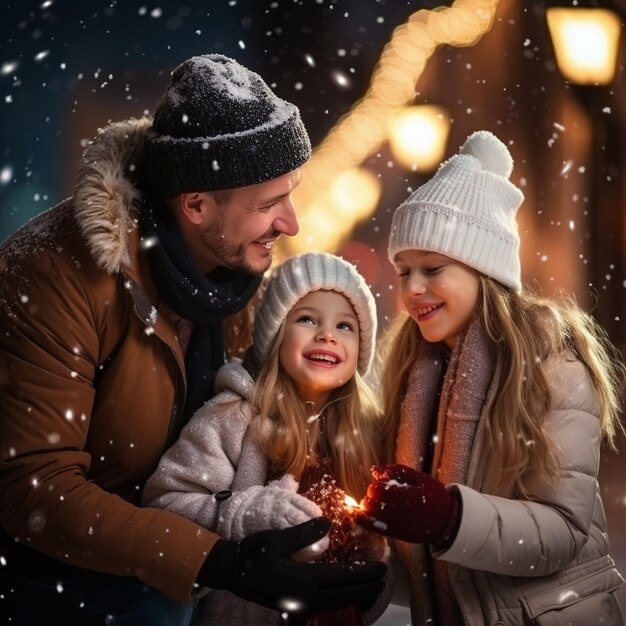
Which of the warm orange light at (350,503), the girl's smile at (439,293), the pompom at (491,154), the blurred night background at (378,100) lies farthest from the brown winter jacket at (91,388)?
the blurred night background at (378,100)

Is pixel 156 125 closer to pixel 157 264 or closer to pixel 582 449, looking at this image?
pixel 157 264

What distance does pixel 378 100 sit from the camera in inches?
225

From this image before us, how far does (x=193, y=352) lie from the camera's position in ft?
8.29

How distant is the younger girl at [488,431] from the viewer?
2068 mm

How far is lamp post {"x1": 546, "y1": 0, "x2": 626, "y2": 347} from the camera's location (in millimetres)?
4781

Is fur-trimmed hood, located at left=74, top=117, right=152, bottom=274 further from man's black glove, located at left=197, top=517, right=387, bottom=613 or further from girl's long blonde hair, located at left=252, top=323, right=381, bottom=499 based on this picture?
man's black glove, located at left=197, top=517, right=387, bottom=613

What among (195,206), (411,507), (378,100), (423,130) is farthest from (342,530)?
(378,100)

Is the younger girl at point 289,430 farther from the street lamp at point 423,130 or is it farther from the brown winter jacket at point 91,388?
the street lamp at point 423,130

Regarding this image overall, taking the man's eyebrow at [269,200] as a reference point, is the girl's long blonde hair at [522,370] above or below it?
below

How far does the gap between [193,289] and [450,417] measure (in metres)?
0.78

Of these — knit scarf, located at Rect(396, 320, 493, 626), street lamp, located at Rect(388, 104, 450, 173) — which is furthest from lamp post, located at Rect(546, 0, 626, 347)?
knit scarf, located at Rect(396, 320, 493, 626)

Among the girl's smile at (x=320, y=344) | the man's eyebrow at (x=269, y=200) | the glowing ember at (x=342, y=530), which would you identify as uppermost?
the man's eyebrow at (x=269, y=200)

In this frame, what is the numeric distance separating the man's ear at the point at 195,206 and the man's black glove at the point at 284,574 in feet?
3.05

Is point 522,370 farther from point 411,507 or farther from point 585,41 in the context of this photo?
point 585,41
